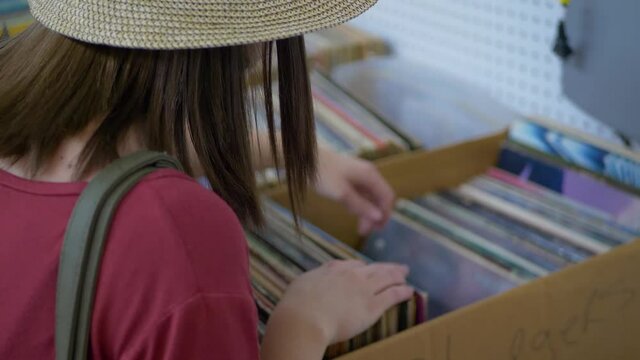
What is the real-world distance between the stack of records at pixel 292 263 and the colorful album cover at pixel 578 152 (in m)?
0.42

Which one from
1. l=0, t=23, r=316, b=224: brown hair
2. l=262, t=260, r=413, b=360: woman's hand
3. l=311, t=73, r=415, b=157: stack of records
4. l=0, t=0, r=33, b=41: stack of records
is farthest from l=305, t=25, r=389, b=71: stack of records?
l=0, t=23, r=316, b=224: brown hair

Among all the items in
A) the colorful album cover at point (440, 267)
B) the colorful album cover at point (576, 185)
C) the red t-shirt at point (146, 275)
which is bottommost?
the colorful album cover at point (440, 267)

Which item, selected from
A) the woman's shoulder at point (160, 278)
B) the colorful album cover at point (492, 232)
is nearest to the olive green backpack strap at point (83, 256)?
the woman's shoulder at point (160, 278)

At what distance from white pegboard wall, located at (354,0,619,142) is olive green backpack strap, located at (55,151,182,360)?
3.03 feet

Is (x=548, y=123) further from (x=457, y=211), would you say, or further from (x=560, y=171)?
(x=457, y=211)

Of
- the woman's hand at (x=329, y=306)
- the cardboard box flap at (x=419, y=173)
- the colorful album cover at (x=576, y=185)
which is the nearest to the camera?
the woman's hand at (x=329, y=306)

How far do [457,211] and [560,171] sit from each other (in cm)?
17

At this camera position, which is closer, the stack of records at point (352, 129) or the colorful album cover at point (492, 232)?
the colorful album cover at point (492, 232)

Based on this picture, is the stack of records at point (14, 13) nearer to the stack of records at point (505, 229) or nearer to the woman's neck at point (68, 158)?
the stack of records at point (505, 229)

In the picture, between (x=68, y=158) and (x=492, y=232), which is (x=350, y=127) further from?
(x=68, y=158)

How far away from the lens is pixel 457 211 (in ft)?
4.01

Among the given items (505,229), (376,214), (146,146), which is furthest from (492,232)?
(146,146)

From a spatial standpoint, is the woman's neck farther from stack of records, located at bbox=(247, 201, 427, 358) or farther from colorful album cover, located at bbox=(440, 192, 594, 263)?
colorful album cover, located at bbox=(440, 192, 594, 263)

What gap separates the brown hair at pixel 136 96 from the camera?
61 cm
